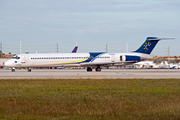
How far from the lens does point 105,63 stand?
59.0m

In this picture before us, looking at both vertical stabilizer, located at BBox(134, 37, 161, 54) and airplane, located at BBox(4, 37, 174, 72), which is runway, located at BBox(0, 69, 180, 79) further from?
vertical stabilizer, located at BBox(134, 37, 161, 54)

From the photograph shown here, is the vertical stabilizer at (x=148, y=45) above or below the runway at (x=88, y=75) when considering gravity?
above

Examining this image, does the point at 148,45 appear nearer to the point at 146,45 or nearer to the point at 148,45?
the point at 148,45

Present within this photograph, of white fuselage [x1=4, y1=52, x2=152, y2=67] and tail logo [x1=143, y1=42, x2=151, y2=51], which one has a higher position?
tail logo [x1=143, y1=42, x2=151, y2=51]

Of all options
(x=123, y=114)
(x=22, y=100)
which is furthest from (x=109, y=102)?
(x=22, y=100)

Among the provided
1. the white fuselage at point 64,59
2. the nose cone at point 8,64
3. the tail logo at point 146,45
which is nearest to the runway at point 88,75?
the nose cone at point 8,64

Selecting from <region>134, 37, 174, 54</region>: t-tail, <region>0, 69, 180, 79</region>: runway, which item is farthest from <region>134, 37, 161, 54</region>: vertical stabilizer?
<region>0, 69, 180, 79</region>: runway

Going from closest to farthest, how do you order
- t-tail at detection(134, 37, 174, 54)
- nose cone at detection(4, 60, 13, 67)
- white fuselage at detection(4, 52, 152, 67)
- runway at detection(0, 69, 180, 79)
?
runway at detection(0, 69, 180, 79) → nose cone at detection(4, 60, 13, 67) → white fuselage at detection(4, 52, 152, 67) → t-tail at detection(134, 37, 174, 54)

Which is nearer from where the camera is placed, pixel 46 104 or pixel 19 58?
pixel 46 104

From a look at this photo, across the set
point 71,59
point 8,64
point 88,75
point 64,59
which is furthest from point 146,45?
point 8,64

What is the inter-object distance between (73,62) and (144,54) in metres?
16.6

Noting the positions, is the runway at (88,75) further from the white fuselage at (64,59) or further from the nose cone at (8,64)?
the white fuselage at (64,59)

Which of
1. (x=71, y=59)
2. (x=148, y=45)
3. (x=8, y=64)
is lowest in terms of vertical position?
(x=8, y=64)

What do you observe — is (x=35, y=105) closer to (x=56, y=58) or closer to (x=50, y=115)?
(x=50, y=115)
